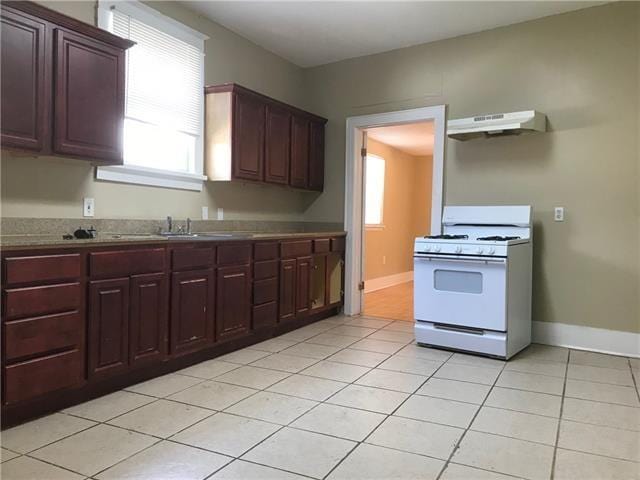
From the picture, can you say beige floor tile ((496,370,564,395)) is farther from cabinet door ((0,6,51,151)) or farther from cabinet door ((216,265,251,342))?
cabinet door ((0,6,51,151))

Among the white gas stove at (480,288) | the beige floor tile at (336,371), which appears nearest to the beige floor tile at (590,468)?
the beige floor tile at (336,371)

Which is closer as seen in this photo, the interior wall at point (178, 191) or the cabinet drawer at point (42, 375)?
the cabinet drawer at point (42, 375)

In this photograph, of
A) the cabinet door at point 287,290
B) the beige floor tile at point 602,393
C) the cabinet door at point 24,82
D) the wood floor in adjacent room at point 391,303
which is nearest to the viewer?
the cabinet door at point 24,82

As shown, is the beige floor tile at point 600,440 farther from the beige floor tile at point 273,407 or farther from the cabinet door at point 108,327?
the cabinet door at point 108,327

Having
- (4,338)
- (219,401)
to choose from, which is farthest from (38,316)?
(219,401)

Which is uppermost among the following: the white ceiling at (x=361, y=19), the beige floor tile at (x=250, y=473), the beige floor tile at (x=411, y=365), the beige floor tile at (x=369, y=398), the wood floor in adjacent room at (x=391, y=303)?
the white ceiling at (x=361, y=19)

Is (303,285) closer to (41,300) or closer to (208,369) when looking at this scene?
(208,369)

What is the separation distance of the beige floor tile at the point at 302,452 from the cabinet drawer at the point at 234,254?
1565 millimetres

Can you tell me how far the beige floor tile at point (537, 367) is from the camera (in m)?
3.31

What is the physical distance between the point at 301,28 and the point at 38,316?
326 cm

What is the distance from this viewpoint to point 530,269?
13.1ft

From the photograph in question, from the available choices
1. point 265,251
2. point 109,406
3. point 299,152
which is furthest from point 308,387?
point 299,152

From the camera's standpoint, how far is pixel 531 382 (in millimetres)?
3092

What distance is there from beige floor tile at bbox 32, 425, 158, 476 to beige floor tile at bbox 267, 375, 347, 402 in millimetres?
875
